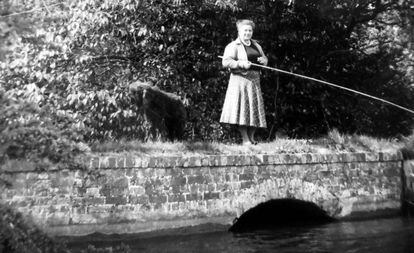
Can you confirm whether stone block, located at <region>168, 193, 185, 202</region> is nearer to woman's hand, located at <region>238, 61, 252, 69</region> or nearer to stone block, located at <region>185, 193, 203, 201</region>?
stone block, located at <region>185, 193, 203, 201</region>

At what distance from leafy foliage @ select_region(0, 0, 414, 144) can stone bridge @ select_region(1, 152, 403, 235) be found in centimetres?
360

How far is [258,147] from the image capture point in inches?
355

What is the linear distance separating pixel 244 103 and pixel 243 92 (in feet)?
0.69

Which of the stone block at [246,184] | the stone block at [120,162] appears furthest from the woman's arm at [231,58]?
the stone block at [120,162]

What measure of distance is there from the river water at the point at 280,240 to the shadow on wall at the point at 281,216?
1.93 ft

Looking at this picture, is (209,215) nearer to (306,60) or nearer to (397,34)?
(306,60)

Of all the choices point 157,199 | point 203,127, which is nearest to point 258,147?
point 157,199

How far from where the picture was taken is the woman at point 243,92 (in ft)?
30.0

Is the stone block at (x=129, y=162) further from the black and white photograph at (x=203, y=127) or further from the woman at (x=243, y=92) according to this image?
the woman at (x=243, y=92)

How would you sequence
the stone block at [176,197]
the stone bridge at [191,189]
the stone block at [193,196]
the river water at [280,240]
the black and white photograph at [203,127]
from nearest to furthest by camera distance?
the black and white photograph at [203,127] → the river water at [280,240] → the stone bridge at [191,189] → the stone block at [176,197] → the stone block at [193,196]

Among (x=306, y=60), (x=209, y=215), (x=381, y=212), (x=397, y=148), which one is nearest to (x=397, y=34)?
(x=306, y=60)

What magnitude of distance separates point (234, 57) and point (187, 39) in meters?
4.21

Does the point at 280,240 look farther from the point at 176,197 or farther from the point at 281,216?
the point at 281,216

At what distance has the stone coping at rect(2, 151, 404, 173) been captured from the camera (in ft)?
24.0
